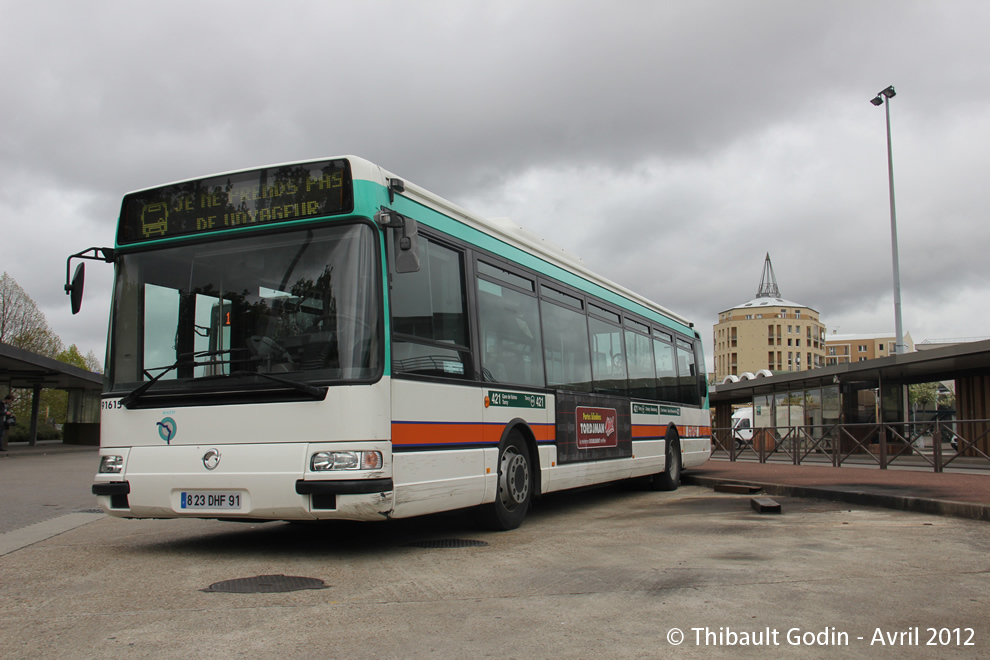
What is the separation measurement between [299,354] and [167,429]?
4.32 feet

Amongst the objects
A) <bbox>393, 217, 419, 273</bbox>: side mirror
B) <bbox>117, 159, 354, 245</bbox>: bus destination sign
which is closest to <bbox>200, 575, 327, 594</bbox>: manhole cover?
<bbox>393, 217, 419, 273</bbox>: side mirror

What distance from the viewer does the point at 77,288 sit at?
289 inches

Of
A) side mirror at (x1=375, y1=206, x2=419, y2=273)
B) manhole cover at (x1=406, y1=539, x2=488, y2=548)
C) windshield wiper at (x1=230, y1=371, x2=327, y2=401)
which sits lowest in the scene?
manhole cover at (x1=406, y1=539, x2=488, y2=548)

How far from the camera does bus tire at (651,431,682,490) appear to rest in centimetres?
1473

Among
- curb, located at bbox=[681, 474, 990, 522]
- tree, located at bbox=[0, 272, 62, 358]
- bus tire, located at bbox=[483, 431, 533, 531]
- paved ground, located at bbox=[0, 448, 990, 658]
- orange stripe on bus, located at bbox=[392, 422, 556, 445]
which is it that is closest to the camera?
paved ground, located at bbox=[0, 448, 990, 658]

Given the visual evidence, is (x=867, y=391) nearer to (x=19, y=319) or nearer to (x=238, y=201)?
(x=238, y=201)

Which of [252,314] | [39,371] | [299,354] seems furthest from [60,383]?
[299,354]

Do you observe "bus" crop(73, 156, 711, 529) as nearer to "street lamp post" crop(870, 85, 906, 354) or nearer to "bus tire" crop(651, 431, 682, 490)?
"bus tire" crop(651, 431, 682, 490)

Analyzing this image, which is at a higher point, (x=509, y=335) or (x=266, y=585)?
(x=509, y=335)

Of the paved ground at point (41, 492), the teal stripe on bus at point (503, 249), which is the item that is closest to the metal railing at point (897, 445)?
the teal stripe on bus at point (503, 249)

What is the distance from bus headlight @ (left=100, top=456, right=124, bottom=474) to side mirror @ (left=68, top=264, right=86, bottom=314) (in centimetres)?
134

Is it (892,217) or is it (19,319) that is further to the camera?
(19,319)

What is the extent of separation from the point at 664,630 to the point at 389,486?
8.83 ft

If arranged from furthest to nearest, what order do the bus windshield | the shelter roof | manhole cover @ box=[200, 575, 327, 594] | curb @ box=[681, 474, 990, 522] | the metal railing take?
the shelter roof, the metal railing, curb @ box=[681, 474, 990, 522], the bus windshield, manhole cover @ box=[200, 575, 327, 594]
